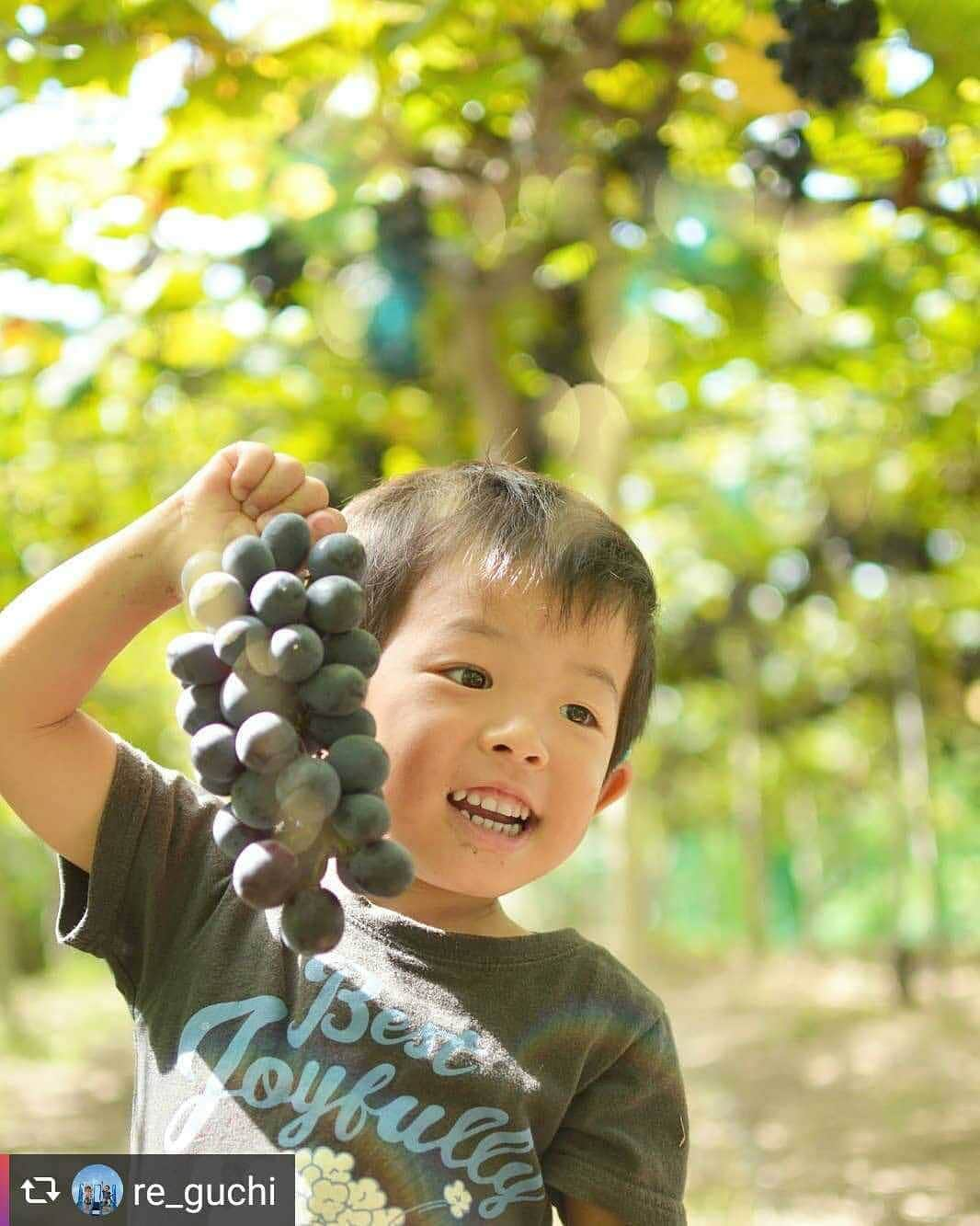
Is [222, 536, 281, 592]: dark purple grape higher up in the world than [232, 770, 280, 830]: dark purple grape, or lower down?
higher up

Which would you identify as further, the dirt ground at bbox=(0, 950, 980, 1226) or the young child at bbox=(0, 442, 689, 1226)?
the dirt ground at bbox=(0, 950, 980, 1226)

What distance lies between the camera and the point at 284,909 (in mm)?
965

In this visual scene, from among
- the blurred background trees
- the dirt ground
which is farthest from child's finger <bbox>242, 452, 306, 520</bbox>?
the dirt ground

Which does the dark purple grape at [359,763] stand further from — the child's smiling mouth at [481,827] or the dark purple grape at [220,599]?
the child's smiling mouth at [481,827]

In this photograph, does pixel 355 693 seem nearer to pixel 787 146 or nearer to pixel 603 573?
pixel 603 573

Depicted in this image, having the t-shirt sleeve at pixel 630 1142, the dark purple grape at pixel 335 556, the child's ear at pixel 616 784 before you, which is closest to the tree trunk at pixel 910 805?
the child's ear at pixel 616 784

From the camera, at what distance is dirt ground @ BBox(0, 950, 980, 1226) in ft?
13.4

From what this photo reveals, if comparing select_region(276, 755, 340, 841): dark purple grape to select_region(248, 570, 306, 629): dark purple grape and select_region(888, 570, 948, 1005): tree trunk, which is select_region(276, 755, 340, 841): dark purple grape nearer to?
select_region(248, 570, 306, 629): dark purple grape

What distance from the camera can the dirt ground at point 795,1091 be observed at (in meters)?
4.09

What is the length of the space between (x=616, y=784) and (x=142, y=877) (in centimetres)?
59

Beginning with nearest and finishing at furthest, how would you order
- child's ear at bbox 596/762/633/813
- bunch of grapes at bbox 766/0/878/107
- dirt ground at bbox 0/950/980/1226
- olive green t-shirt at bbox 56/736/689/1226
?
olive green t-shirt at bbox 56/736/689/1226, child's ear at bbox 596/762/633/813, bunch of grapes at bbox 766/0/878/107, dirt ground at bbox 0/950/980/1226

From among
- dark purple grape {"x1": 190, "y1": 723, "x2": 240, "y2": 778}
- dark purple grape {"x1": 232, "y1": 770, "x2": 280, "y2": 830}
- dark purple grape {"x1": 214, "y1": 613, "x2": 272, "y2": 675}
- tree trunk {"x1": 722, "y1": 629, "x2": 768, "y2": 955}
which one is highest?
dark purple grape {"x1": 214, "y1": 613, "x2": 272, "y2": 675}

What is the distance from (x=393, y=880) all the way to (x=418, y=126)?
2246 mm

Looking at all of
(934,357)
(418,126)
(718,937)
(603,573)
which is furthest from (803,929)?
(603,573)
